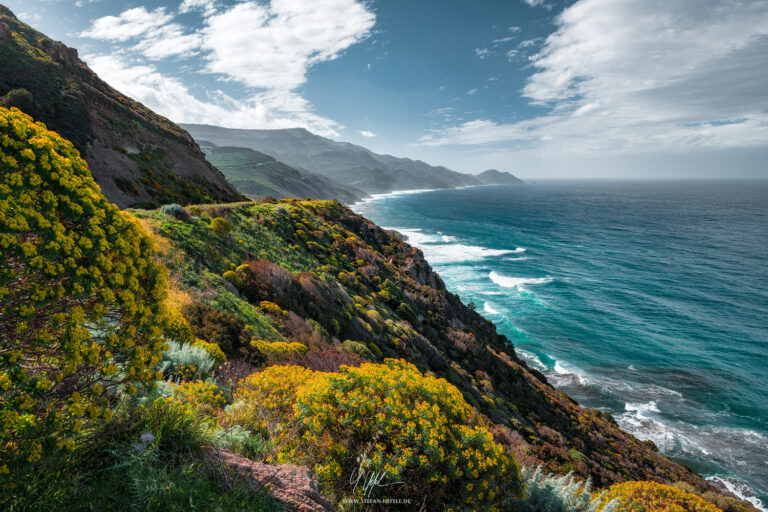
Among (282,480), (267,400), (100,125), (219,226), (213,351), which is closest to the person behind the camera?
(282,480)

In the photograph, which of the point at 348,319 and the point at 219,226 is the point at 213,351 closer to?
the point at 348,319

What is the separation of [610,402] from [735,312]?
1484 inches

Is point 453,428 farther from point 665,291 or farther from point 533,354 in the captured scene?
point 665,291

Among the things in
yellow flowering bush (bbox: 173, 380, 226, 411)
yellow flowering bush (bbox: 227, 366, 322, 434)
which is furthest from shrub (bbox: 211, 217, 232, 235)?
yellow flowering bush (bbox: 227, 366, 322, 434)

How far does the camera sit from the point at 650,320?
5312cm

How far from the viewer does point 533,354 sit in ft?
149

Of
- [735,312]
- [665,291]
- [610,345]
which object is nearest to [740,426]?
[610,345]

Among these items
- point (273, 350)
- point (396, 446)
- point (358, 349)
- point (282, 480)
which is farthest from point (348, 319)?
point (282, 480)

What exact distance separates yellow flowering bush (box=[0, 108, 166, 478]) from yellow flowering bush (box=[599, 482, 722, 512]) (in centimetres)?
1154

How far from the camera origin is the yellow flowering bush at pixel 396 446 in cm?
567

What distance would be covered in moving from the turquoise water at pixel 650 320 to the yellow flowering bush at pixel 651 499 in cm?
2655

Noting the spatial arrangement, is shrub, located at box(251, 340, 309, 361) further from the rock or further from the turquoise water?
the turquoise water

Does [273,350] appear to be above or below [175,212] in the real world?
below

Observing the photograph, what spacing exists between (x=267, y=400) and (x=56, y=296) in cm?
390
